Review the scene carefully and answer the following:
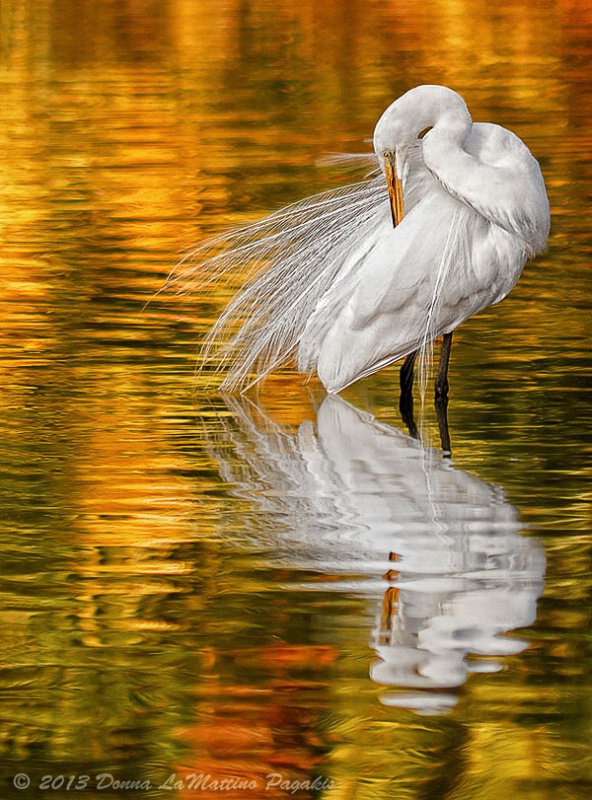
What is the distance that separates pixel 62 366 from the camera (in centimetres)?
688

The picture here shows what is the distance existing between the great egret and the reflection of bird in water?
31 centimetres

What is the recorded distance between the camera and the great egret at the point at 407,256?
6.16 meters

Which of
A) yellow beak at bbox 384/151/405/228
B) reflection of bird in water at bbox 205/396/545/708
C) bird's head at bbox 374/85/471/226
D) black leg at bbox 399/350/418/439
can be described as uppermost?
bird's head at bbox 374/85/471/226

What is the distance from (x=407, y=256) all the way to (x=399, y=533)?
166cm

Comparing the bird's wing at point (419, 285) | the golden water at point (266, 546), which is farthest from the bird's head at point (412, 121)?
the golden water at point (266, 546)

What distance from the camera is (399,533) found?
4.86 metres

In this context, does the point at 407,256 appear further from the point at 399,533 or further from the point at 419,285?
the point at 399,533

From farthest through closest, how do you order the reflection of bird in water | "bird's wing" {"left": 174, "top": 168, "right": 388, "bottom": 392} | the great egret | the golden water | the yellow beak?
"bird's wing" {"left": 174, "top": 168, "right": 388, "bottom": 392} < the yellow beak < the great egret < the reflection of bird in water < the golden water

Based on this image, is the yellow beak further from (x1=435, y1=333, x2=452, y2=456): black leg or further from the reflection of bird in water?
the reflection of bird in water

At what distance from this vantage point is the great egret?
20.2 feet

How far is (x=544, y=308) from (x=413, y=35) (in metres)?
12.9

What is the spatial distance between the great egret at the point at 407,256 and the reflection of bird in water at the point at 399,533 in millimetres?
315

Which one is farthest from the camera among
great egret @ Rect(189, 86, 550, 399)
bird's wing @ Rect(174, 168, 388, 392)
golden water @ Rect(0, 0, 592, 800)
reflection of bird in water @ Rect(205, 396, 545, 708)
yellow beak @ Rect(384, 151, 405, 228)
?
bird's wing @ Rect(174, 168, 388, 392)

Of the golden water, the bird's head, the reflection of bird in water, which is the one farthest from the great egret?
the reflection of bird in water
